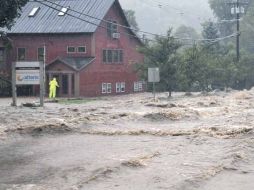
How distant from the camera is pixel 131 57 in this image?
188 ft

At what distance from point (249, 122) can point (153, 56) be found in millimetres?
25088

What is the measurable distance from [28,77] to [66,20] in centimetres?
2047

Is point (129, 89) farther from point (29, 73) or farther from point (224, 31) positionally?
point (224, 31)

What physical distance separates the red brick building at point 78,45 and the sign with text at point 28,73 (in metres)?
16.3

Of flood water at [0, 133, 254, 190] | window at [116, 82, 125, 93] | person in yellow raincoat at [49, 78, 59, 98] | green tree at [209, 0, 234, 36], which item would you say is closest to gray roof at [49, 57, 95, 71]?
person in yellow raincoat at [49, 78, 59, 98]

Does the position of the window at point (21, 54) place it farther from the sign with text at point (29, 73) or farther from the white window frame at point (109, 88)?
the sign with text at point (29, 73)

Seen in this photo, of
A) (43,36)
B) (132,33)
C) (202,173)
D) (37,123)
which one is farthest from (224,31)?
(202,173)

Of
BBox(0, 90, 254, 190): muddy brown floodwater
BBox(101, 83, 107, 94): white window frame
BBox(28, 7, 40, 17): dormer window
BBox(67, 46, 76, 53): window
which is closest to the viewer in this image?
BBox(0, 90, 254, 190): muddy brown floodwater

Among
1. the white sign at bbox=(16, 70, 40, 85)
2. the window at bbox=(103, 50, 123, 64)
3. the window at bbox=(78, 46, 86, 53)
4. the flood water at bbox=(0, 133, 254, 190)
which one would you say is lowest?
the flood water at bbox=(0, 133, 254, 190)

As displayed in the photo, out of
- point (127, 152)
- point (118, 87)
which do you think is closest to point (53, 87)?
point (118, 87)

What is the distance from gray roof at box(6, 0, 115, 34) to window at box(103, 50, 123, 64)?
140 inches

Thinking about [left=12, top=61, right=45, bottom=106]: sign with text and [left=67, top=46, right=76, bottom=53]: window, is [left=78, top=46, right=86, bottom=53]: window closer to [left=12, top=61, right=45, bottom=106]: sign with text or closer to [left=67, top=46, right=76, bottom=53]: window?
[left=67, top=46, right=76, bottom=53]: window

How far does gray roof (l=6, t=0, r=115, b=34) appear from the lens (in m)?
51.0

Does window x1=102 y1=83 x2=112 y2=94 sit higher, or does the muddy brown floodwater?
window x1=102 y1=83 x2=112 y2=94
